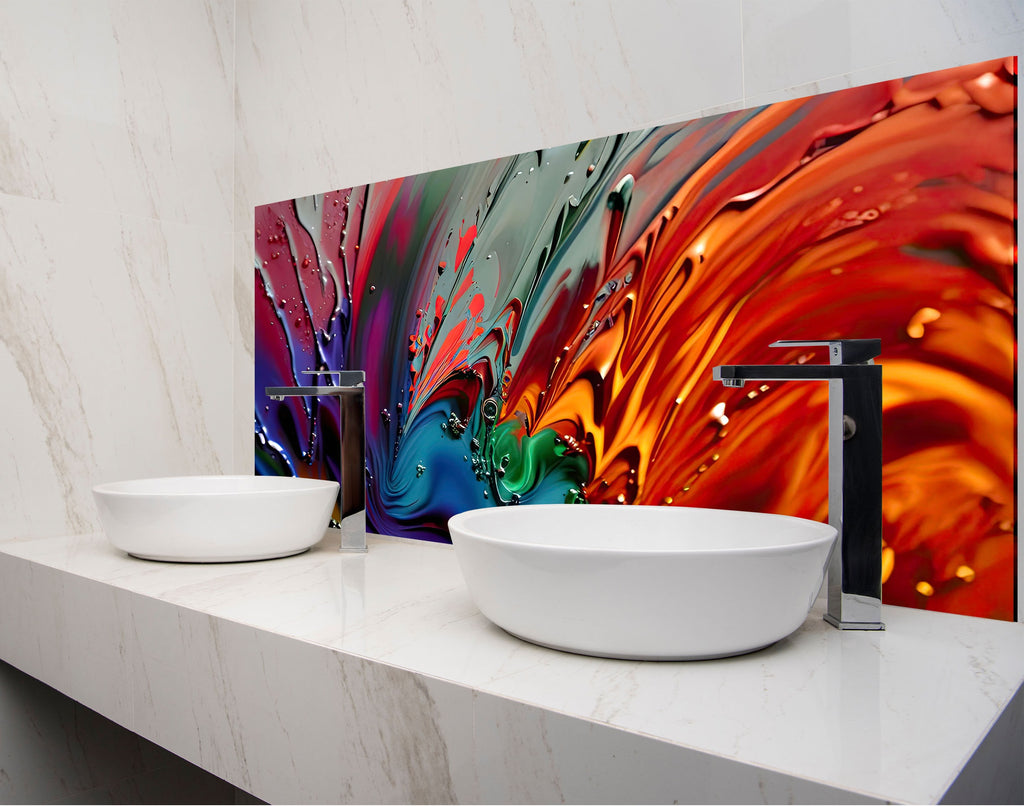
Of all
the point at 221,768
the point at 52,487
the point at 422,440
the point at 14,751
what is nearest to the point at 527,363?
the point at 422,440

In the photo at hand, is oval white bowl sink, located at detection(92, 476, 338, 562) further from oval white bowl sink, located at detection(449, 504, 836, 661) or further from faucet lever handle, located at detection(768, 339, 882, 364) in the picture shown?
faucet lever handle, located at detection(768, 339, 882, 364)

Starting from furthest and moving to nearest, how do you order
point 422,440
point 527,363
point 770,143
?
point 422,440 → point 527,363 → point 770,143

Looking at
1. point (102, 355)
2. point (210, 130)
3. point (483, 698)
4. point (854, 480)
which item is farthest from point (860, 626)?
point (210, 130)

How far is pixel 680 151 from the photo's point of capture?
1.28 metres

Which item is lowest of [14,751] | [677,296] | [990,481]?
[14,751]

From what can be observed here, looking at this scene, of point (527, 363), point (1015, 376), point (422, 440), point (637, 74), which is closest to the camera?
point (1015, 376)

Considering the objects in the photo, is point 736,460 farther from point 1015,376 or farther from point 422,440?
point 422,440

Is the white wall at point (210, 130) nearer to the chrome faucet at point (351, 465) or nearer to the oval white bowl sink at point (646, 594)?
the chrome faucet at point (351, 465)

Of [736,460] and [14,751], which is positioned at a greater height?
[736,460]

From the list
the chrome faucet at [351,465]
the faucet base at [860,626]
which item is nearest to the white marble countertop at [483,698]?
the faucet base at [860,626]

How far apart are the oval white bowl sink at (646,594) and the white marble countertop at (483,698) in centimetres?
2

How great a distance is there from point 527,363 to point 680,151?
1.47 feet

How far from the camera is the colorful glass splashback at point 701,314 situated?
1044mm

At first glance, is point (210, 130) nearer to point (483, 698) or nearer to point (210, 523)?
point (210, 523)
